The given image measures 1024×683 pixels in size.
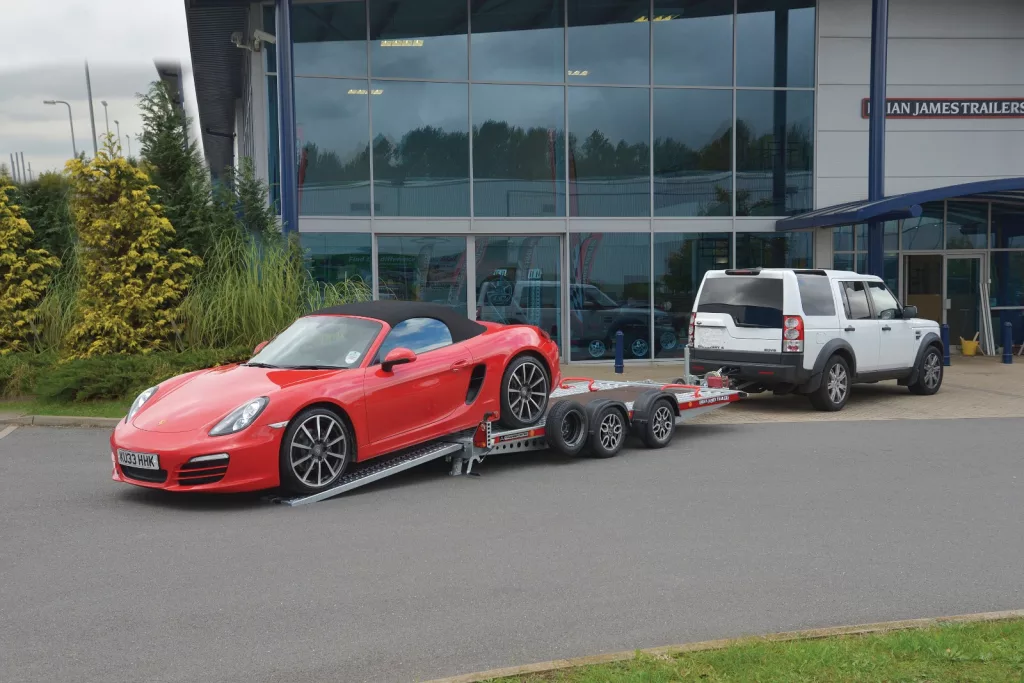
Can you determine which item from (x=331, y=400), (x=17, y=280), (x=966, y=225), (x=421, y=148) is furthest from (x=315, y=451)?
(x=966, y=225)

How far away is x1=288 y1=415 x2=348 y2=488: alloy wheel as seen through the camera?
7785 mm

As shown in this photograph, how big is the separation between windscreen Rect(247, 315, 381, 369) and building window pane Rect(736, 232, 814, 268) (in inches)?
490

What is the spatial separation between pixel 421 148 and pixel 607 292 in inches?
175

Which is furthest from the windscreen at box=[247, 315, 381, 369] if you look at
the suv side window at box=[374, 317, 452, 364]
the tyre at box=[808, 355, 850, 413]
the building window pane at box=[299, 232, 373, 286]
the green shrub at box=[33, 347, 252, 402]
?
the building window pane at box=[299, 232, 373, 286]

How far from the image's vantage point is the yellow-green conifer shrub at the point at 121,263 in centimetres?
1377

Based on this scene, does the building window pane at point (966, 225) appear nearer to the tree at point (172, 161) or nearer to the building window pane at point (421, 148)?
the building window pane at point (421, 148)

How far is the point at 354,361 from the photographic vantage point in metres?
8.44

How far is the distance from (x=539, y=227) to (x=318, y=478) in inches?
464

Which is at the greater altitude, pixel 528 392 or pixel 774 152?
pixel 774 152

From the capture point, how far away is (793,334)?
1287cm

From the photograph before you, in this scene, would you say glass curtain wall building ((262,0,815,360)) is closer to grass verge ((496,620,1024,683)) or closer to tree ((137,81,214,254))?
tree ((137,81,214,254))

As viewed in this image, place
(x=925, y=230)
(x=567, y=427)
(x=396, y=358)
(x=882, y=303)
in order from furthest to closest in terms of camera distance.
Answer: (x=925, y=230)
(x=882, y=303)
(x=567, y=427)
(x=396, y=358)

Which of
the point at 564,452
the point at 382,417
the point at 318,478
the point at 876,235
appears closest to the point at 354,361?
the point at 382,417

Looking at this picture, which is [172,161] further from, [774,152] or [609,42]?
[774,152]
